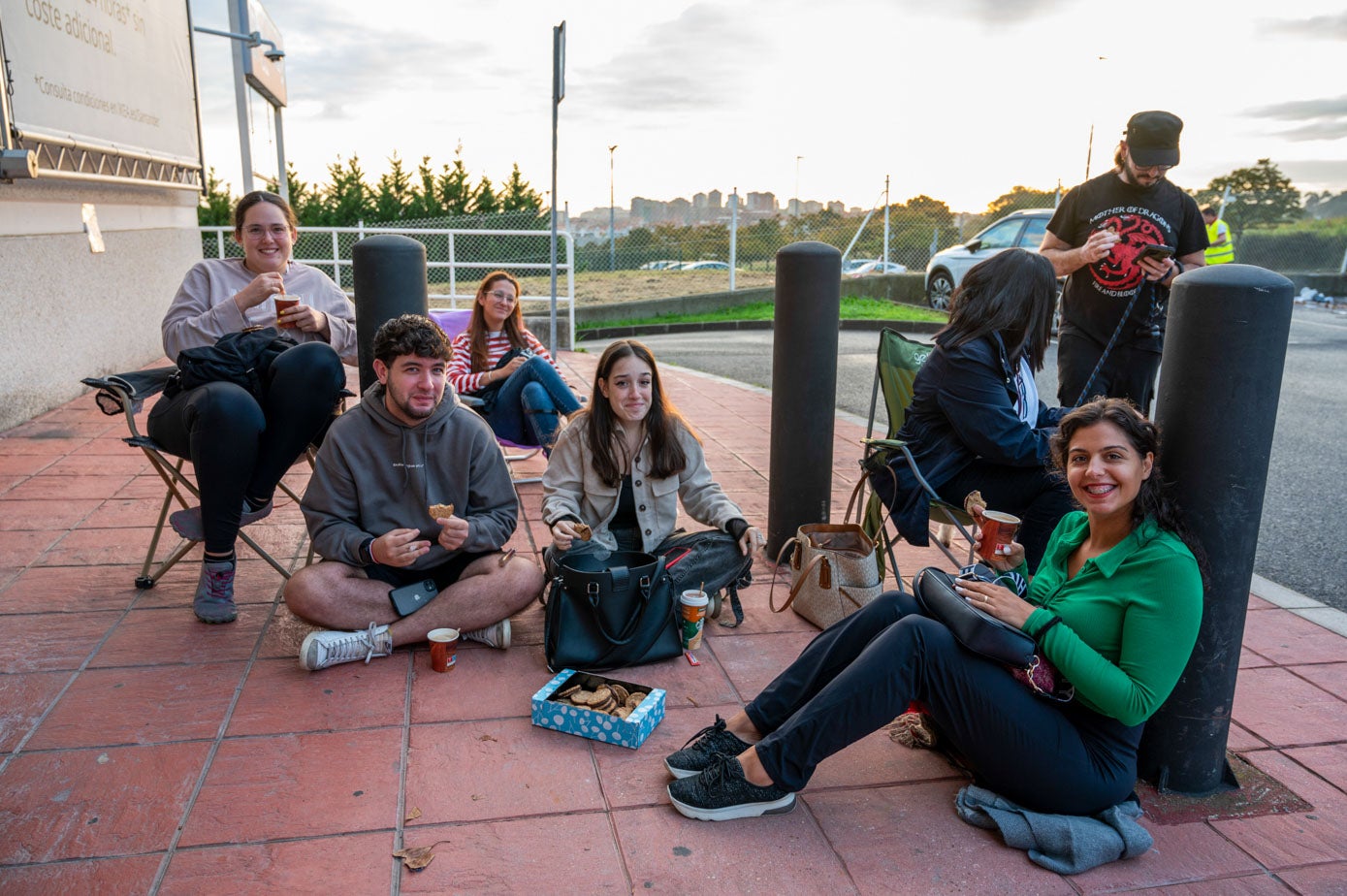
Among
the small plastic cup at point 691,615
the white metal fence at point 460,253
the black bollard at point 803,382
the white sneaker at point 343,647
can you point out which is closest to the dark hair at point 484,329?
the black bollard at point 803,382

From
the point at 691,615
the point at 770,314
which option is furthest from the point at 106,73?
the point at 770,314

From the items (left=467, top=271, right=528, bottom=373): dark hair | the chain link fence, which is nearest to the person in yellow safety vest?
the chain link fence

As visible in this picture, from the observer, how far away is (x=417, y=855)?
2031mm

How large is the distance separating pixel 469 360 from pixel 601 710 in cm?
293

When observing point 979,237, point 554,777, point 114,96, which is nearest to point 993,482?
point 554,777

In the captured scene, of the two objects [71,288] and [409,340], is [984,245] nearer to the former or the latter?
[71,288]

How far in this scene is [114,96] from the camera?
679 cm

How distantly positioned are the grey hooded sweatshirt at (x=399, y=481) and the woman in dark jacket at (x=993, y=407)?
1.38m

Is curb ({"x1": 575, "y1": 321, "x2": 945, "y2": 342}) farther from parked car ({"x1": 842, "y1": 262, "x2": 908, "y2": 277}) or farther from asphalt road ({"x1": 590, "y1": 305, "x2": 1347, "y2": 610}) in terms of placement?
parked car ({"x1": 842, "y1": 262, "x2": 908, "y2": 277})

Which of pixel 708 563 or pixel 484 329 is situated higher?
pixel 484 329

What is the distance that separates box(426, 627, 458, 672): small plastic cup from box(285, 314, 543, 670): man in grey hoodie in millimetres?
109

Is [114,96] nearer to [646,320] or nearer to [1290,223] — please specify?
[646,320]

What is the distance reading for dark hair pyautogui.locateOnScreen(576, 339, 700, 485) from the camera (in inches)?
128

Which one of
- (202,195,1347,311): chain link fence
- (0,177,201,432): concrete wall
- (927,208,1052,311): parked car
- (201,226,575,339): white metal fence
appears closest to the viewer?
(0,177,201,432): concrete wall
